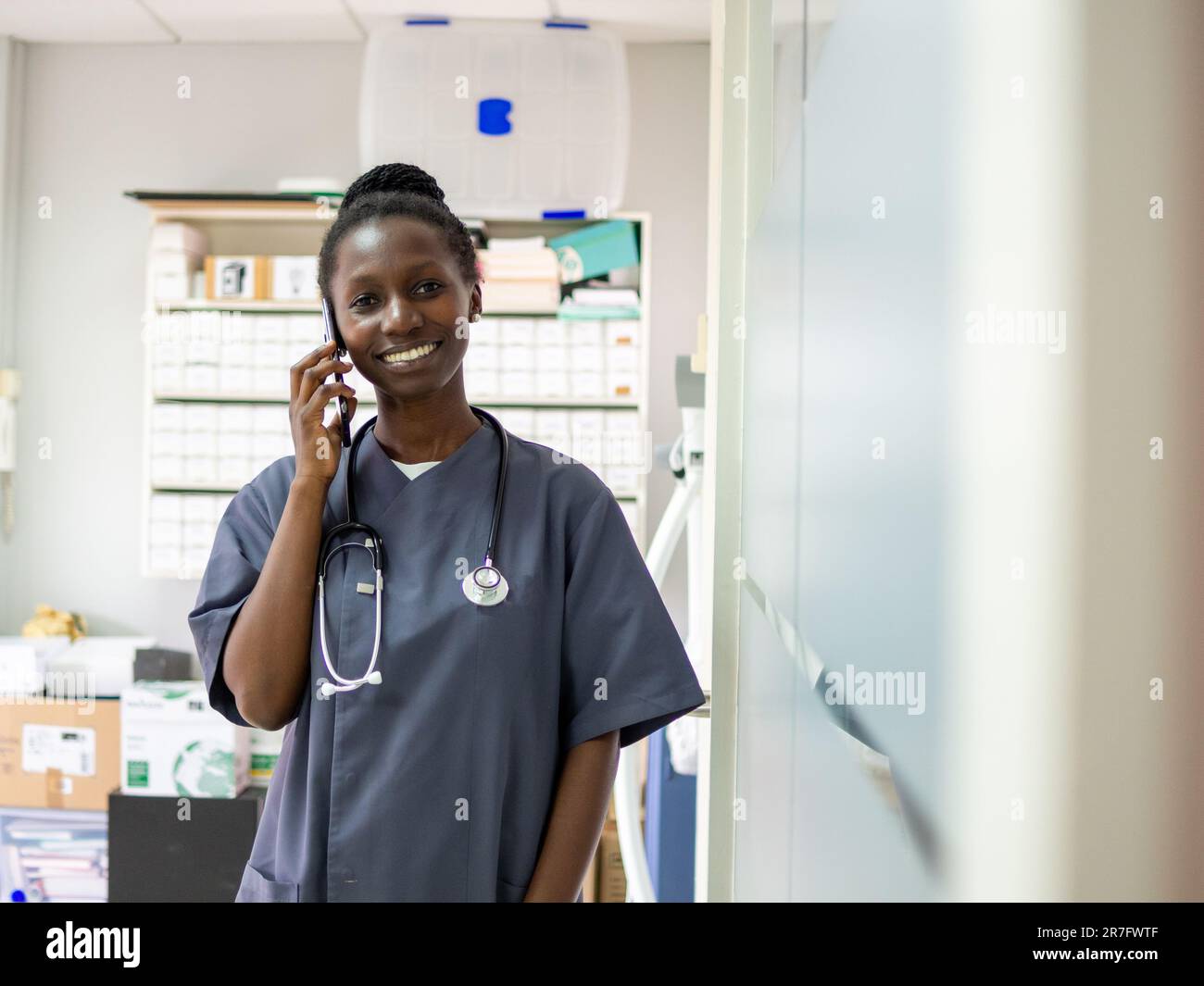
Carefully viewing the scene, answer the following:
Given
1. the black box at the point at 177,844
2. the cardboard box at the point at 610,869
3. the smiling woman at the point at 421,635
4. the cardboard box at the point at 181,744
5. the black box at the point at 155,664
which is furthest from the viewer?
the black box at the point at 155,664

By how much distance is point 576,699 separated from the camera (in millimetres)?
861

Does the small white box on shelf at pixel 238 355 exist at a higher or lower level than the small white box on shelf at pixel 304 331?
lower

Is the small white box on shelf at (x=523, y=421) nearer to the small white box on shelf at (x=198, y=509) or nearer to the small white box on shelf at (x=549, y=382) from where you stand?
the small white box on shelf at (x=549, y=382)

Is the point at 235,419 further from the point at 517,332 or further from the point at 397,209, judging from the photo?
the point at 397,209

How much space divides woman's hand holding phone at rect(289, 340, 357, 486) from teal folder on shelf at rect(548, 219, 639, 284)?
2256mm

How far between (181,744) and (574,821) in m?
2.24

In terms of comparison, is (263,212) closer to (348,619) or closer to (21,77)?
(21,77)

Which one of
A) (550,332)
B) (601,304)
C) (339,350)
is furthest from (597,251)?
(339,350)

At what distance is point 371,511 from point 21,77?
335 cm

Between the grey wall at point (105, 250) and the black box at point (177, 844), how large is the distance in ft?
2.83

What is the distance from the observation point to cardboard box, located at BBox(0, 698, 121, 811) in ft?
9.22

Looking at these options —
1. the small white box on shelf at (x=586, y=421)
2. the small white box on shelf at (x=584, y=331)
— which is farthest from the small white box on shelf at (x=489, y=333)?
the small white box on shelf at (x=586, y=421)

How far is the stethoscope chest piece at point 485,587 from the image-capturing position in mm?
810
